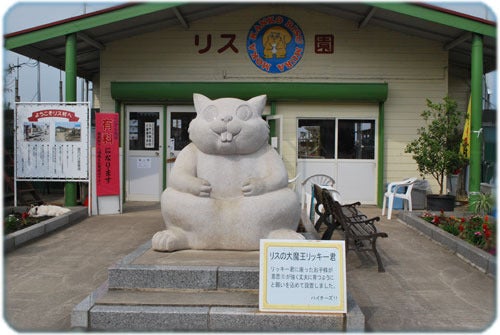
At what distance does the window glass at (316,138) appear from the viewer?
1023 centimetres

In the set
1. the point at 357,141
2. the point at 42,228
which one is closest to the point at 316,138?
the point at 357,141

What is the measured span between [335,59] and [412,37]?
178cm

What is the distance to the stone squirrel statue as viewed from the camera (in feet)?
14.7

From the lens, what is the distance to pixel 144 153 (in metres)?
10.4

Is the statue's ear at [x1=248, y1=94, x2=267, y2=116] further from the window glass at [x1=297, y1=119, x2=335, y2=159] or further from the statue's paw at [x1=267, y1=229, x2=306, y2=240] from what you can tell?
the window glass at [x1=297, y1=119, x2=335, y2=159]

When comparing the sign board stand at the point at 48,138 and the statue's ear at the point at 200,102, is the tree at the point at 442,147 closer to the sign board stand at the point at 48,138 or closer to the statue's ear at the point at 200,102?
the statue's ear at the point at 200,102

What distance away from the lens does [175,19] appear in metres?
9.89

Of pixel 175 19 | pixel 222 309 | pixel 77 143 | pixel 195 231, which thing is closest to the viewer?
pixel 222 309

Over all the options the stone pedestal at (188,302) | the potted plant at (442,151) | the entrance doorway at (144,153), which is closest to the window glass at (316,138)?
the potted plant at (442,151)

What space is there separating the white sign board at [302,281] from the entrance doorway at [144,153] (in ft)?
24.2

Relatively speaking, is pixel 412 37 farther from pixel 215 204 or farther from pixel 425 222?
pixel 215 204

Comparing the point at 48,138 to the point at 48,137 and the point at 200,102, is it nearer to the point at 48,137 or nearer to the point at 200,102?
the point at 48,137

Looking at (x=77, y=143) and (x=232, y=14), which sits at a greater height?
(x=232, y=14)

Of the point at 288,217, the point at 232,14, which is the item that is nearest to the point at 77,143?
the point at 232,14
